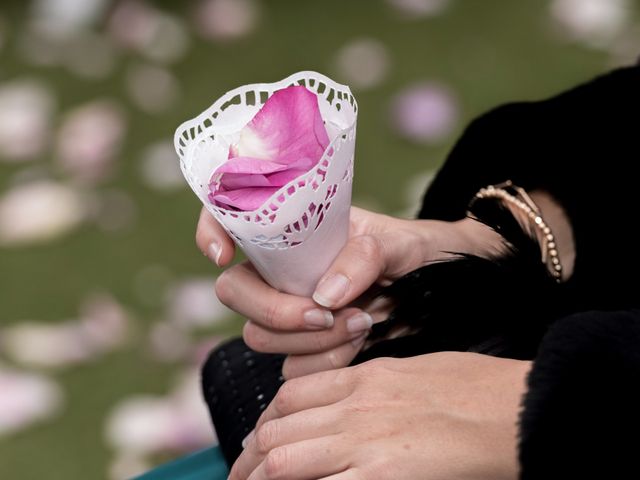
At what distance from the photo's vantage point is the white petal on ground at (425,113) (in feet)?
7.13

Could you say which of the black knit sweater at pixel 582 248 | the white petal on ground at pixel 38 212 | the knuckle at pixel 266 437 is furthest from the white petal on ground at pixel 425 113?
the knuckle at pixel 266 437

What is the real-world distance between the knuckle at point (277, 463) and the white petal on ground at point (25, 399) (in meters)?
0.99

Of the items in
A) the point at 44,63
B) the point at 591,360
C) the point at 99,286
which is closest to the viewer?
the point at 591,360

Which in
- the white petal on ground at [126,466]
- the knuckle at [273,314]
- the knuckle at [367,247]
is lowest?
the white petal on ground at [126,466]

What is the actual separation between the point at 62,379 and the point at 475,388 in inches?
44.9

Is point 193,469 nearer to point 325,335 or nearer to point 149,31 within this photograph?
point 325,335

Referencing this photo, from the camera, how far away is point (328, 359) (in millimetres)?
935

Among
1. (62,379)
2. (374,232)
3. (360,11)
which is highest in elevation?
(360,11)

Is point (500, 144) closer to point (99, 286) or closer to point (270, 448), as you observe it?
point (270, 448)

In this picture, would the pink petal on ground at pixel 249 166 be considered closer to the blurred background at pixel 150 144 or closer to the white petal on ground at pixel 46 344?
the blurred background at pixel 150 144

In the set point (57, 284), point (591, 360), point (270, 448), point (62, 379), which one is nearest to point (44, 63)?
point (57, 284)

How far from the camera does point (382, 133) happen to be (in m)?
2.19

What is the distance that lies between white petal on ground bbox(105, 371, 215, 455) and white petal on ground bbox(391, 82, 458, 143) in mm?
779

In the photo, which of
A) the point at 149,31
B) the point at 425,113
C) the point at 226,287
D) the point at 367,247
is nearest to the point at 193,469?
the point at 226,287
